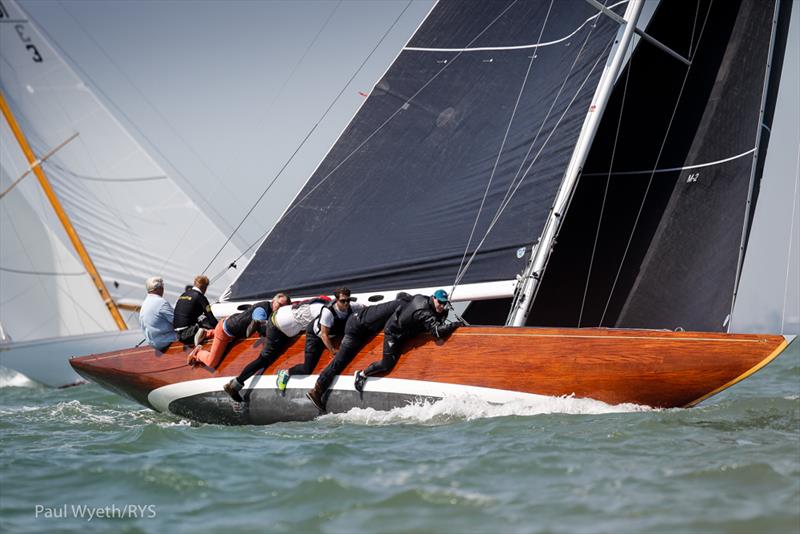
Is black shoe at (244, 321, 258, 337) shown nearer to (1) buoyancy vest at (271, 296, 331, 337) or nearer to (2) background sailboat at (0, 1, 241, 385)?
(1) buoyancy vest at (271, 296, 331, 337)

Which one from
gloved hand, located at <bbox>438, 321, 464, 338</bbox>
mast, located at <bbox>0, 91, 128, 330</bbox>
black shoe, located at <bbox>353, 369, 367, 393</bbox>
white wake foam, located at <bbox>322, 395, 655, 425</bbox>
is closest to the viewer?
white wake foam, located at <bbox>322, 395, 655, 425</bbox>

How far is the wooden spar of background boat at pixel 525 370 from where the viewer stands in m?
7.96

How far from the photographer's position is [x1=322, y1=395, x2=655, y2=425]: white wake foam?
8.27 meters

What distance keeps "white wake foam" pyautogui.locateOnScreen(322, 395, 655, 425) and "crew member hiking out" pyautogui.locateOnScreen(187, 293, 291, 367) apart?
1.65 meters

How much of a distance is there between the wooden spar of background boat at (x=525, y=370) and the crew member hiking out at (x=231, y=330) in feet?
0.62

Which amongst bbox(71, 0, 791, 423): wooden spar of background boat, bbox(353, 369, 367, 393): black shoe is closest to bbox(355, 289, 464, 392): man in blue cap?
bbox(353, 369, 367, 393): black shoe

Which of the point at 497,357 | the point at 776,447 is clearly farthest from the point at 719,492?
the point at 497,357

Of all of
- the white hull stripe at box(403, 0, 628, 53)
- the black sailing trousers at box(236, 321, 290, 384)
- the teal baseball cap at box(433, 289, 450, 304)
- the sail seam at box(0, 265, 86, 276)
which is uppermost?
the white hull stripe at box(403, 0, 628, 53)

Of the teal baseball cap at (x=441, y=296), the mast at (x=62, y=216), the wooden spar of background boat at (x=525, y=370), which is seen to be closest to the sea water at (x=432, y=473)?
the wooden spar of background boat at (x=525, y=370)

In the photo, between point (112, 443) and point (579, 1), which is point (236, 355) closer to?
point (112, 443)

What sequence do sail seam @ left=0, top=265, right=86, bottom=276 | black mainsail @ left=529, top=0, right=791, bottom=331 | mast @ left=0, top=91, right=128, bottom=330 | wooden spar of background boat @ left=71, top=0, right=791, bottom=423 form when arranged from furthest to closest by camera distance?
mast @ left=0, top=91, right=128, bottom=330 → sail seam @ left=0, top=265, right=86, bottom=276 → black mainsail @ left=529, top=0, right=791, bottom=331 → wooden spar of background boat @ left=71, top=0, right=791, bottom=423

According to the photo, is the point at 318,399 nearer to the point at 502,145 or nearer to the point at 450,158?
the point at 450,158

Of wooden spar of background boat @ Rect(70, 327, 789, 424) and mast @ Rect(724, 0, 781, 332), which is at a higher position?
mast @ Rect(724, 0, 781, 332)

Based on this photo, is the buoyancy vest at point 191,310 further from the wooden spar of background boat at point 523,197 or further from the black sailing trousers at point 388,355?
the black sailing trousers at point 388,355
